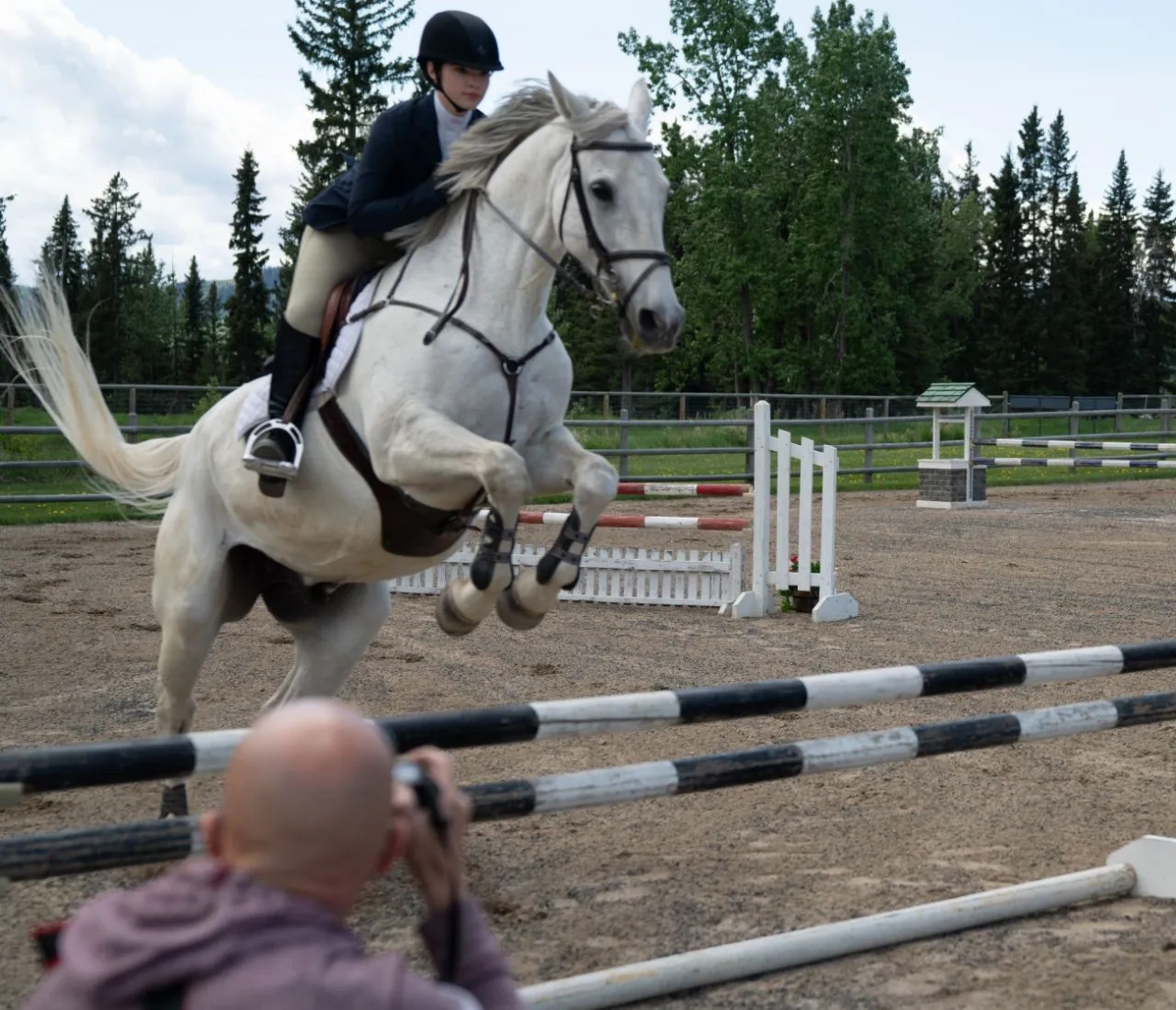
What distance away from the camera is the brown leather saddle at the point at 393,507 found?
403 cm

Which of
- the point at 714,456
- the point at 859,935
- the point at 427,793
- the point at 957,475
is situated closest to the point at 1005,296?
the point at 714,456

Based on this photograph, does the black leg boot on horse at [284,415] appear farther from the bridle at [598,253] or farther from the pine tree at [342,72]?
the pine tree at [342,72]

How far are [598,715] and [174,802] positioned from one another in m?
2.07

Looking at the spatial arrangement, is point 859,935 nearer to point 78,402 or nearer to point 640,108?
point 640,108

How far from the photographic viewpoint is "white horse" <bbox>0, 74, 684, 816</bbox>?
380cm

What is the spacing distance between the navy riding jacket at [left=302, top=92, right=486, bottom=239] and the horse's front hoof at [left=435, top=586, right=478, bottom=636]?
3.68ft

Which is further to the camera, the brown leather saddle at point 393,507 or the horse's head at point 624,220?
the brown leather saddle at point 393,507

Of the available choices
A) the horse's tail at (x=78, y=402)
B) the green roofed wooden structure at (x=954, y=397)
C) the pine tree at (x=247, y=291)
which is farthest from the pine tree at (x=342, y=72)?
the horse's tail at (x=78, y=402)

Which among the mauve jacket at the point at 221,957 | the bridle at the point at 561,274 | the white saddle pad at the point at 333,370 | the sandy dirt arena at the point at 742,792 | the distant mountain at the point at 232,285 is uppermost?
the distant mountain at the point at 232,285

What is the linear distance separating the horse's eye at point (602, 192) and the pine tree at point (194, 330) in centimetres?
4338

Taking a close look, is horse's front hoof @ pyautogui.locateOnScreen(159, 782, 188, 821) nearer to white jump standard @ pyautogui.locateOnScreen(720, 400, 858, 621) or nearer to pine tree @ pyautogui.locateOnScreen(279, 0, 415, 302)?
white jump standard @ pyautogui.locateOnScreen(720, 400, 858, 621)

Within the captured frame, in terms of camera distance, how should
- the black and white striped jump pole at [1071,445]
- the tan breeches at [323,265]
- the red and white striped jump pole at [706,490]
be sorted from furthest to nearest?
the black and white striped jump pole at [1071,445]
the red and white striped jump pole at [706,490]
the tan breeches at [323,265]

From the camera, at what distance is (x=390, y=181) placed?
4156mm

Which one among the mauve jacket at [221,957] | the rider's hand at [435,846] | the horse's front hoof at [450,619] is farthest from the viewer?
the horse's front hoof at [450,619]
